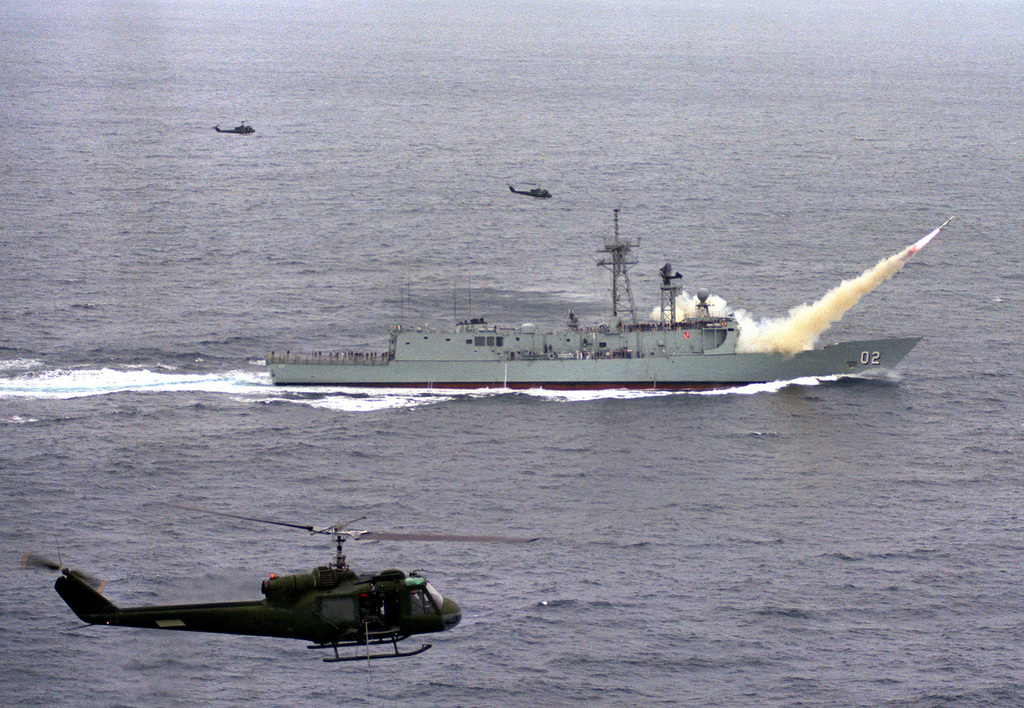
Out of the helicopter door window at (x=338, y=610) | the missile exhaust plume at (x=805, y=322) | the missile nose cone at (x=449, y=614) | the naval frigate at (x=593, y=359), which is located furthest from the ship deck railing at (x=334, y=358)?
the missile nose cone at (x=449, y=614)

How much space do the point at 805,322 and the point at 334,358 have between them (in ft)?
117

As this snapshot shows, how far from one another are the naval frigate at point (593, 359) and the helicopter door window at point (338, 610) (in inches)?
2366

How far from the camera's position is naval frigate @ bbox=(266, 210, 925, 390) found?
11369cm

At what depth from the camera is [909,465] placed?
95.9 metres

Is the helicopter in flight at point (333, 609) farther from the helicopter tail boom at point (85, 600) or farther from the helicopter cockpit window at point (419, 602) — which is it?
the helicopter tail boom at point (85, 600)

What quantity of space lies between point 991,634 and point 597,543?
2092 cm

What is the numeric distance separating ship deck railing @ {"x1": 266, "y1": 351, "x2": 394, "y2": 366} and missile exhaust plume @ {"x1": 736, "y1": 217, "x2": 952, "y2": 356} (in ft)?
88.0

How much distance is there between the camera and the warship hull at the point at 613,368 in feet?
373

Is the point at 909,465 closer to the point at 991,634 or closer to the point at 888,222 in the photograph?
the point at 991,634

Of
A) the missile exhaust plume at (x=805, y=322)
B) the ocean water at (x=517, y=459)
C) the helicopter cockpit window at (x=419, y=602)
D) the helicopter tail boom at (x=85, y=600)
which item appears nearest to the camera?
the helicopter tail boom at (x=85, y=600)

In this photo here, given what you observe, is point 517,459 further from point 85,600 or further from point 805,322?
point 85,600

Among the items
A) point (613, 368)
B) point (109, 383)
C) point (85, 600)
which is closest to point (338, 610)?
point (85, 600)

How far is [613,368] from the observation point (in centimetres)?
11375

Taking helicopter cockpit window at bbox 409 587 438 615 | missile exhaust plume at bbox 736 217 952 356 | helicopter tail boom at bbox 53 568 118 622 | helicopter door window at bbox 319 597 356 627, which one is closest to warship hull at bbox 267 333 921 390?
missile exhaust plume at bbox 736 217 952 356
